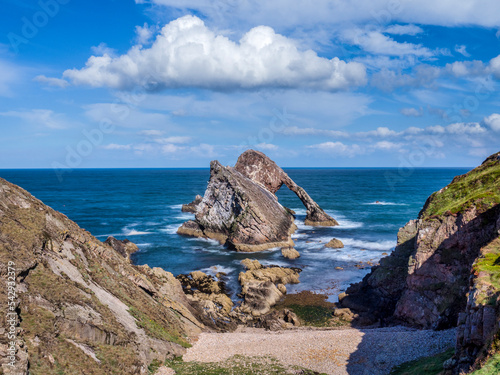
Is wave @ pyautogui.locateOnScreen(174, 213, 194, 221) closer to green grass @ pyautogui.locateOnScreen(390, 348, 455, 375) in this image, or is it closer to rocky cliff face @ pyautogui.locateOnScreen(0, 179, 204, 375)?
rocky cliff face @ pyautogui.locateOnScreen(0, 179, 204, 375)

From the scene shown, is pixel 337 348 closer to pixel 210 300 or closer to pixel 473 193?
pixel 210 300

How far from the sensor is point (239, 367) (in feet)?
66.4

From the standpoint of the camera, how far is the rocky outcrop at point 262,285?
3403 centimetres

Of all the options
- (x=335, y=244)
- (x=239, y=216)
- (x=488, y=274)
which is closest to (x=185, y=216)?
(x=239, y=216)

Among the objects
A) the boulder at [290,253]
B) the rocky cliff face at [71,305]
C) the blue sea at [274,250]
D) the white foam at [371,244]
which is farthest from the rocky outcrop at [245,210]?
the rocky cliff face at [71,305]

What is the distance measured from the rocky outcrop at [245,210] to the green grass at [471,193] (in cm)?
2891

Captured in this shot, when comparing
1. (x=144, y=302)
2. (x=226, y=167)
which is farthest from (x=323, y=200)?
(x=144, y=302)

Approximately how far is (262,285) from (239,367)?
16.5 metres

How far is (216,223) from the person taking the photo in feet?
207

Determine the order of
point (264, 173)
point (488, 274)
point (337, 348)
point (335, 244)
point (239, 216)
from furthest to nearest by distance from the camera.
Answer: point (264, 173) < point (239, 216) < point (335, 244) < point (337, 348) < point (488, 274)

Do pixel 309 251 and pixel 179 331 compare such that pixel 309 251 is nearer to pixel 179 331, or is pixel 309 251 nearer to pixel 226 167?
pixel 226 167

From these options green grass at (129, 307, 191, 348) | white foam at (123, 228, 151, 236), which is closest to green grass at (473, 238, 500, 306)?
green grass at (129, 307, 191, 348)

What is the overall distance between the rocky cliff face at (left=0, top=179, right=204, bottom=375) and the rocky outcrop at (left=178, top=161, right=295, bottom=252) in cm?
2826

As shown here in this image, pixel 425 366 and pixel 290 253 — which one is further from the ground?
pixel 425 366
